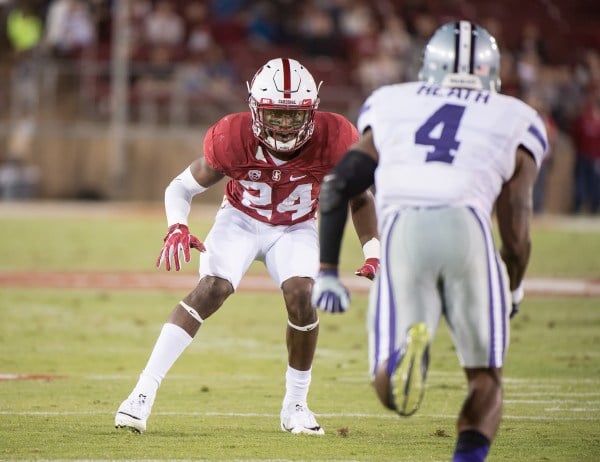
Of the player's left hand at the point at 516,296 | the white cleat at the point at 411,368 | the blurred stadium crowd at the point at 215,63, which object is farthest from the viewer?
the blurred stadium crowd at the point at 215,63

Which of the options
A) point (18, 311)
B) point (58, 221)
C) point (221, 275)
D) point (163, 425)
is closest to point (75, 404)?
point (163, 425)

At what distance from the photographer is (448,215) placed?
4.42 metres

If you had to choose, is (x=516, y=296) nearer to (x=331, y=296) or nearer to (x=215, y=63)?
(x=331, y=296)

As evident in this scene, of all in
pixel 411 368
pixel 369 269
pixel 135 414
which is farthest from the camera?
pixel 135 414

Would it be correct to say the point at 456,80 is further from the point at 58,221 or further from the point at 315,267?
the point at 58,221

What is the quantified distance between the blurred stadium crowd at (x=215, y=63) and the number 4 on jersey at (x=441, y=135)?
15767 millimetres

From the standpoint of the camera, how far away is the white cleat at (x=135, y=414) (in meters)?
5.93

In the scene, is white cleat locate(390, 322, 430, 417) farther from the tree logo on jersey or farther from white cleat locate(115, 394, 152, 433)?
the tree logo on jersey

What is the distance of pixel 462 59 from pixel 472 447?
136 cm

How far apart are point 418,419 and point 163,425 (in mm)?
1295

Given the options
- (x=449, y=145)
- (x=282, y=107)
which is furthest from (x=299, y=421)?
(x=449, y=145)

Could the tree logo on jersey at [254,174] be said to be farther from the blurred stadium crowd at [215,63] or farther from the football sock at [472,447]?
the blurred stadium crowd at [215,63]

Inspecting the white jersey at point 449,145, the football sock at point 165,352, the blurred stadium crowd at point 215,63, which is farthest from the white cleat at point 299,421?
the blurred stadium crowd at point 215,63

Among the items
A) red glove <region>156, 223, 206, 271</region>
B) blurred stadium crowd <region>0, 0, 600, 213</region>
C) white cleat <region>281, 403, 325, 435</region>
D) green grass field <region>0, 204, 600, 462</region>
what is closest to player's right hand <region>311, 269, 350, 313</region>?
green grass field <region>0, 204, 600, 462</region>
